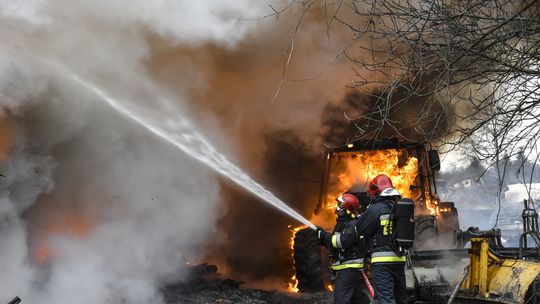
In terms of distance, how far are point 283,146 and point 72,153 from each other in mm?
6246

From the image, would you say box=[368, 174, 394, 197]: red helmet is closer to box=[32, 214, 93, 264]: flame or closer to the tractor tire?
the tractor tire

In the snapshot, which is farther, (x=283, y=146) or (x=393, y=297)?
(x=283, y=146)

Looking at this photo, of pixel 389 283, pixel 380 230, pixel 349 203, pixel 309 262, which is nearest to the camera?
pixel 389 283

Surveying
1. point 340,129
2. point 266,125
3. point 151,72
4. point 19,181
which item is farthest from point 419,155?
point 19,181

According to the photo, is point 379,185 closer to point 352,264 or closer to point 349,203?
point 349,203

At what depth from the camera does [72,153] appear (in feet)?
24.6

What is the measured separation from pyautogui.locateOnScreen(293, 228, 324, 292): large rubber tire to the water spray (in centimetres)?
40

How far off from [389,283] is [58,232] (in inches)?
190

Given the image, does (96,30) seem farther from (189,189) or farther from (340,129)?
(340,129)

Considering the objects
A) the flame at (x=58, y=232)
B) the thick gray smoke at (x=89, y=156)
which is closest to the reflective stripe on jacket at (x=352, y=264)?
the thick gray smoke at (x=89, y=156)

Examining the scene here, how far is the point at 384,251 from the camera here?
16.9ft

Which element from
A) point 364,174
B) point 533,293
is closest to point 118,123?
point 364,174

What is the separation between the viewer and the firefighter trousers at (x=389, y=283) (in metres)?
5.04

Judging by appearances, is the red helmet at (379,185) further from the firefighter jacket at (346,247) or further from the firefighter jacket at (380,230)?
the firefighter jacket at (346,247)
